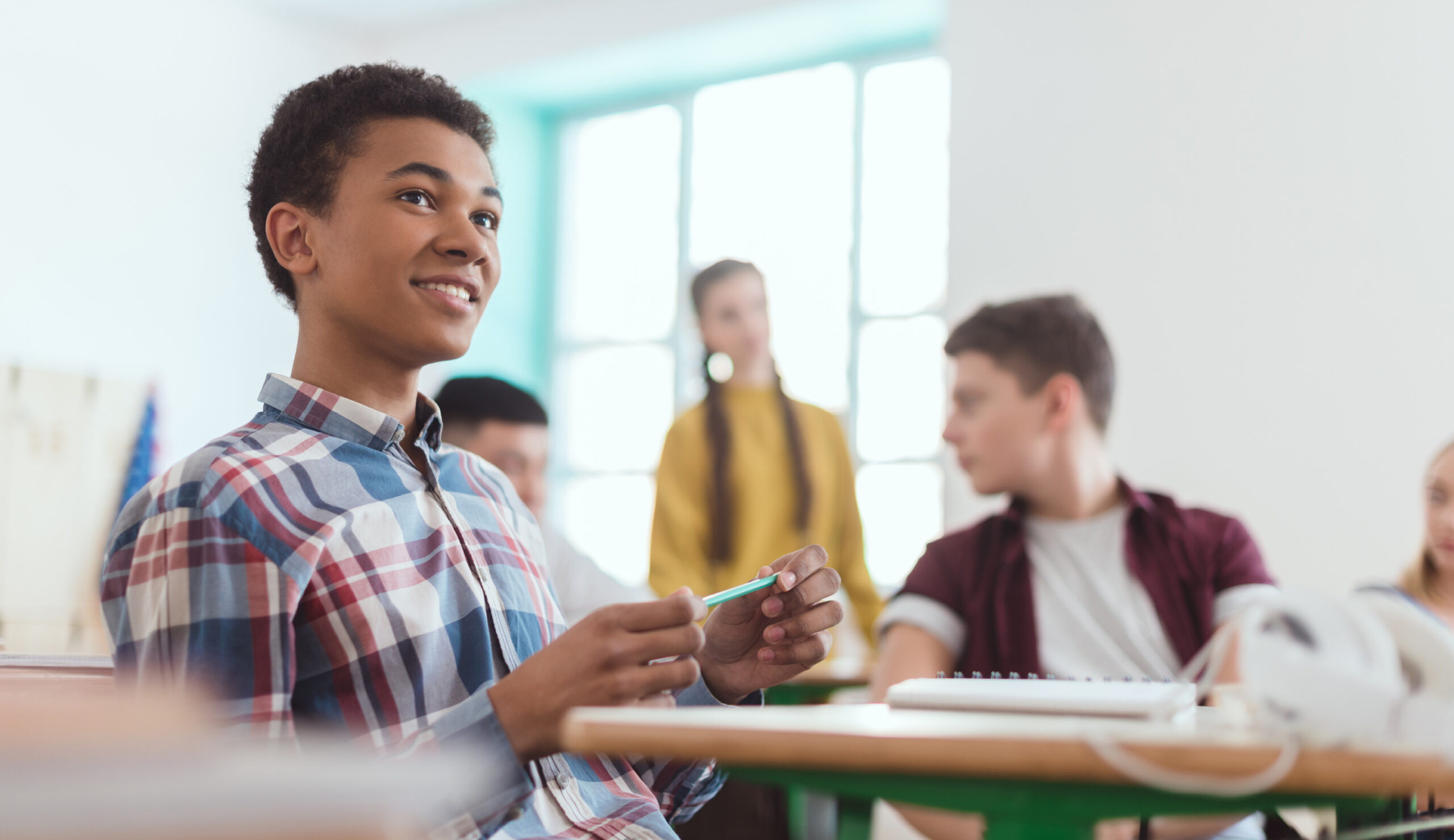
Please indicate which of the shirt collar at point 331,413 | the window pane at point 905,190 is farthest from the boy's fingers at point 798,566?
the window pane at point 905,190

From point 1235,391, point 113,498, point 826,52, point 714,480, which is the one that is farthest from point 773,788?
point 826,52

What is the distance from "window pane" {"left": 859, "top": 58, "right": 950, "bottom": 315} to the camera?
4805 mm

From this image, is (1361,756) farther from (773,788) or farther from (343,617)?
(773,788)

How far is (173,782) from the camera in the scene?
0.32 meters

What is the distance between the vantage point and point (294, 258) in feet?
4.07

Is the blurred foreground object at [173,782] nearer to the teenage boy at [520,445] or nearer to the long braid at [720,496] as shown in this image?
the teenage boy at [520,445]

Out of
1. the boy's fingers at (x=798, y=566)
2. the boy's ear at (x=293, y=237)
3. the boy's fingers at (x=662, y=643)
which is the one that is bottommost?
the boy's fingers at (x=662, y=643)

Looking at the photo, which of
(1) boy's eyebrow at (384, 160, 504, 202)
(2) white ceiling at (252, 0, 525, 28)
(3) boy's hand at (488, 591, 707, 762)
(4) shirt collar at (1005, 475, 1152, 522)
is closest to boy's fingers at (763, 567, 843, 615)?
(3) boy's hand at (488, 591, 707, 762)

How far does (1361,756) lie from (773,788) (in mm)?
2158

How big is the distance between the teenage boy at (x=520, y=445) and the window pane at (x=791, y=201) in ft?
8.00

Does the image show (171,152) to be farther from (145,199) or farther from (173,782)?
(173,782)

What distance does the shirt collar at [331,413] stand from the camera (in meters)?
1.14

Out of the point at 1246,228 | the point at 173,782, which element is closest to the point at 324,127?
the point at 173,782

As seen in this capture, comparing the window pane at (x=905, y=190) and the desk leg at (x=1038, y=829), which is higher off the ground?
the window pane at (x=905, y=190)
